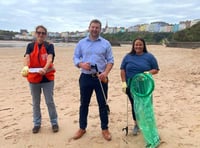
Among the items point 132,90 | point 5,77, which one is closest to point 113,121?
point 132,90

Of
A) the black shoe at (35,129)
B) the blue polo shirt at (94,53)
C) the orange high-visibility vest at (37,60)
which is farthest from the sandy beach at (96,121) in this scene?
the blue polo shirt at (94,53)

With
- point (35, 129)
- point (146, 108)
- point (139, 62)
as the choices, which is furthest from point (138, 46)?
point (35, 129)

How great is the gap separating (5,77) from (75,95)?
16.0ft

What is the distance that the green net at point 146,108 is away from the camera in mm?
3990

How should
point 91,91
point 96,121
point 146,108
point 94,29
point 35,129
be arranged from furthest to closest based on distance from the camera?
point 96,121 → point 35,129 → point 91,91 → point 94,29 → point 146,108

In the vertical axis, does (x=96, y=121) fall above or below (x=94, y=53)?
below

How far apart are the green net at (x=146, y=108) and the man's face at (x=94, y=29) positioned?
0.91m

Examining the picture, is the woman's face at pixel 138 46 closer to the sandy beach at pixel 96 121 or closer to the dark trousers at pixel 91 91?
the dark trousers at pixel 91 91

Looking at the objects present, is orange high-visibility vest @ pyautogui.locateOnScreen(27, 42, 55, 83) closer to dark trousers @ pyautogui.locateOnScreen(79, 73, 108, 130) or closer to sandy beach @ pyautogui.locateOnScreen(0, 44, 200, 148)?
dark trousers @ pyautogui.locateOnScreen(79, 73, 108, 130)

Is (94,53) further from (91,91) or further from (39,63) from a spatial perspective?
(39,63)

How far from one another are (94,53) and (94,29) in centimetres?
37

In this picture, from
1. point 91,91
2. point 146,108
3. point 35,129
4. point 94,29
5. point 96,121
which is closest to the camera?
point 146,108

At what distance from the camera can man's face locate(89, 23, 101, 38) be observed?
14.0ft

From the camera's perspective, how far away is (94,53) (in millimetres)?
4273
